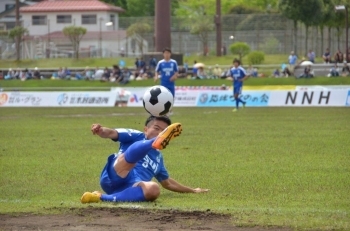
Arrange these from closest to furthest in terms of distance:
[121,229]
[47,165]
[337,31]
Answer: [121,229], [47,165], [337,31]

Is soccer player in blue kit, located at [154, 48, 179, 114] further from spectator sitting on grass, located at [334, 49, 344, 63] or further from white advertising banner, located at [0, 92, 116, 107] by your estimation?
spectator sitting on grass, located at [334, 49, 344, 63]

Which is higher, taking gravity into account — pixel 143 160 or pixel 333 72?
pixel 143 160

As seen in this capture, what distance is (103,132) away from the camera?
1039 centimetres

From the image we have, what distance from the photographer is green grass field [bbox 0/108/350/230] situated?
10.2 metres

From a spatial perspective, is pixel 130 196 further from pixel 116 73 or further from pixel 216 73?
pixel 216 73

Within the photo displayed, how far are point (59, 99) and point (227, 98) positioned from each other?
8.35 m

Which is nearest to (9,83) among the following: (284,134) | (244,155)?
(284,134)

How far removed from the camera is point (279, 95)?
40656 mm

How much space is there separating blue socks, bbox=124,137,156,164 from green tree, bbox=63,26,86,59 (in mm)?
61677

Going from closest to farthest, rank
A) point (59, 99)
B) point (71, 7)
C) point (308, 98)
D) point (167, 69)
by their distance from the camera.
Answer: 1. point (167, 69)
2. point (308, 98)
3. point (59, 99)
4. point (71, 7)

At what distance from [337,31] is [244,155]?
56.0 metres

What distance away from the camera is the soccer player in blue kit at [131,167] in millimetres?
10273

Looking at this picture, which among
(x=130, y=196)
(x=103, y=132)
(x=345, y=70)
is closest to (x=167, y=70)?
(x=130, y=196)

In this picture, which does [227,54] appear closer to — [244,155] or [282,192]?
[244,155]
